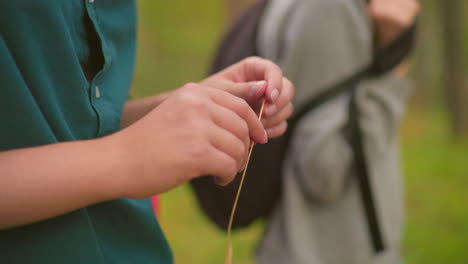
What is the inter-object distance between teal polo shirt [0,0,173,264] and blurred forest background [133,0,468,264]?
2.78ft

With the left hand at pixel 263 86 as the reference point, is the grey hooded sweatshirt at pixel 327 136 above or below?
below

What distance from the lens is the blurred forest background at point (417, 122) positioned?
7.31 feet

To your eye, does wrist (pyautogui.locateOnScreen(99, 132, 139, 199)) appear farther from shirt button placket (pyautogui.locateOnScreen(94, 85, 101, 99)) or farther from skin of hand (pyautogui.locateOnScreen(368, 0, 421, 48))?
skin of hand (pyautogui.locateOnScreen(368, 0, 421, 48))

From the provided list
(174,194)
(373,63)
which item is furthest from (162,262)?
(174,194)

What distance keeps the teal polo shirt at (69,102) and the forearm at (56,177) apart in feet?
0.16

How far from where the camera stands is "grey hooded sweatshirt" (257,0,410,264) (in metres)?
0.94

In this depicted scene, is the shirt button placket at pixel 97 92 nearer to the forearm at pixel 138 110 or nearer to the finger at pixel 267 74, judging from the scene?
the forearm at pixel 138 110

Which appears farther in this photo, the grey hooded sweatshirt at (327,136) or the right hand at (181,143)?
the grey hooded sweatshirt at (327,136)

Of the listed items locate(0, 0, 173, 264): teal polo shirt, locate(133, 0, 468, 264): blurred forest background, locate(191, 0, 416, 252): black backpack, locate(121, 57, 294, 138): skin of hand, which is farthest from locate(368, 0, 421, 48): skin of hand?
locate(133, 0, 468, 264): blurred forest background

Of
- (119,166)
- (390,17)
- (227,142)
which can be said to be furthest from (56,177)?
(390,17)

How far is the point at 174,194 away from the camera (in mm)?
2779

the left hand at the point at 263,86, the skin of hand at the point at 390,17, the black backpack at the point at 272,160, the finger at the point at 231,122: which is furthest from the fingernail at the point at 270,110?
the skin of hand at the point at 390,17

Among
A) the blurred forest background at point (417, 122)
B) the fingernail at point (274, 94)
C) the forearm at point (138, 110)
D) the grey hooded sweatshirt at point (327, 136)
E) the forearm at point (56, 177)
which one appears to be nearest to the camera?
the forearm at point (56, 177)

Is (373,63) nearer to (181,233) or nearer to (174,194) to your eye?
(181,233)
